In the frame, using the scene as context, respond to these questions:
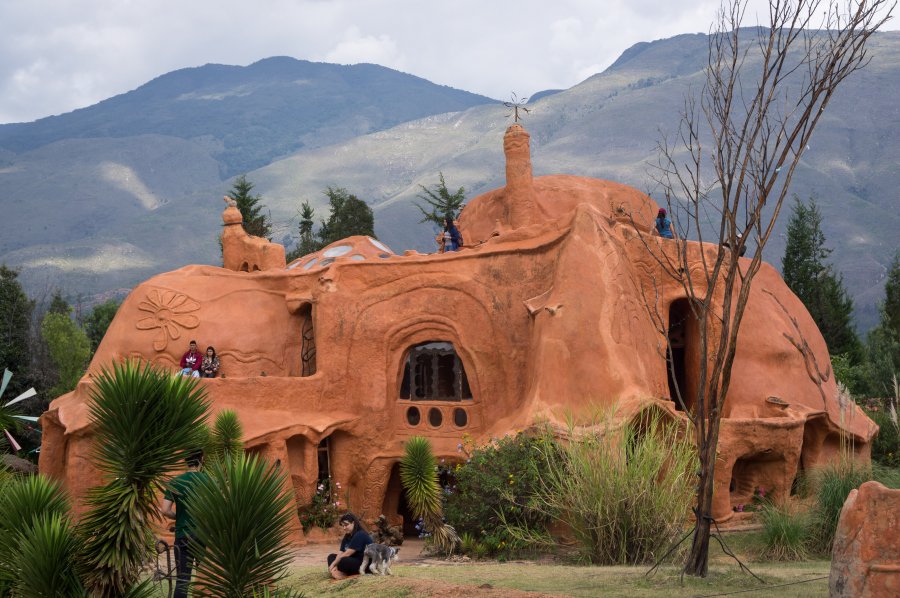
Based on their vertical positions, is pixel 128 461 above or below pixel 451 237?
below

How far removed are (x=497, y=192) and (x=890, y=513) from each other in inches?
636

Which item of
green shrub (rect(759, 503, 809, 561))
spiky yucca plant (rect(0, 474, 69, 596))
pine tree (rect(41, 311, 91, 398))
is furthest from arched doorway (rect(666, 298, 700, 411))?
pine tree (rect(41, 311, 91, 398))

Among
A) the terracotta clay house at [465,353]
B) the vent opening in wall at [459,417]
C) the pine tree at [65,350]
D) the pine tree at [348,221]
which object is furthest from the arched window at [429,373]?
the pine tree at [348,221]

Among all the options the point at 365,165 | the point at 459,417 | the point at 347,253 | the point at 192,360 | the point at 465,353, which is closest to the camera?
the point at 465,353

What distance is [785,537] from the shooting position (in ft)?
39.0

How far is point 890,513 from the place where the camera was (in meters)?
6.98

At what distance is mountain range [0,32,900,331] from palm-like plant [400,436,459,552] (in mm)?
57961

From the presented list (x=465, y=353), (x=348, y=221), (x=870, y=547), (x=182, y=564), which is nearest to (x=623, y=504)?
(x=870, y=547)

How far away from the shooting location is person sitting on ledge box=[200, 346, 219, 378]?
64.6 feet

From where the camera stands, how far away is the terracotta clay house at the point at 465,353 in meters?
16.4

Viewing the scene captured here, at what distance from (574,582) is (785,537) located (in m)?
4.06

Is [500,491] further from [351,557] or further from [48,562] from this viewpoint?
[48,562]

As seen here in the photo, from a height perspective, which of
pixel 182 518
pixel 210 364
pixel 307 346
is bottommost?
pixel 182 518

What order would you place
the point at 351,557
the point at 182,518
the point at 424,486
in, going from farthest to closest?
the point at 424,486, the point at 351,557, the point at 182,518
